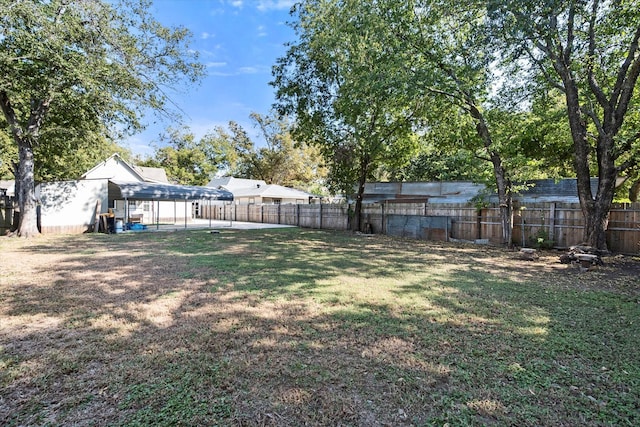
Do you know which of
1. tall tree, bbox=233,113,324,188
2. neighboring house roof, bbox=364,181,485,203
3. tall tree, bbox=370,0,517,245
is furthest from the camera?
tall tree, bbox=233,113,324,188

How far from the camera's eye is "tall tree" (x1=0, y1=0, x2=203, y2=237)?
29.7ft

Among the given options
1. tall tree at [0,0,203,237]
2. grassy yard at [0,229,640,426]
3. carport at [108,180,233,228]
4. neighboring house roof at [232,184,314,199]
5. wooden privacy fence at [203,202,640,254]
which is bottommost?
grassy yard at [0,229,640,426]

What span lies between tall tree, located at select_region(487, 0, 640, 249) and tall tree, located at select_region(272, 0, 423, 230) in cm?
296

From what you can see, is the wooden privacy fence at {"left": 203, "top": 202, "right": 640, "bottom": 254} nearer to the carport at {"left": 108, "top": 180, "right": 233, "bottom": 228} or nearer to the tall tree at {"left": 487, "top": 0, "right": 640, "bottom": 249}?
the tall tree at {"left": 487, "top": 0, "right": 640, "bottom": 249}

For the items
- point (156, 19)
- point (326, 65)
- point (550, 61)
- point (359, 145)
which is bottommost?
point (359, 145)

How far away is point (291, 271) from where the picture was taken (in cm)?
621

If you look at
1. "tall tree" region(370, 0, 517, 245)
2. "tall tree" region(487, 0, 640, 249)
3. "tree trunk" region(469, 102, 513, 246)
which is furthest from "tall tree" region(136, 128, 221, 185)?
"tall tree" region(487, 0, 640, 249)

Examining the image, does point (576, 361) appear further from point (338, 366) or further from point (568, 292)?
point (568, 292)

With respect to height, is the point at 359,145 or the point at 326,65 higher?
A: the point at 326,65

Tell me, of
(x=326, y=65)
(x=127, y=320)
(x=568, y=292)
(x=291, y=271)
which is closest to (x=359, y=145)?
(x=326, y=65)

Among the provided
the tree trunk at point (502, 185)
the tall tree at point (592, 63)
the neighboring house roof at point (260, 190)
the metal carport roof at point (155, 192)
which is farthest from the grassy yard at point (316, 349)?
the neighboring house roof at point (260, 190)

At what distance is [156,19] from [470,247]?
13.7 meters

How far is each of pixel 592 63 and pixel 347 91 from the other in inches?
263

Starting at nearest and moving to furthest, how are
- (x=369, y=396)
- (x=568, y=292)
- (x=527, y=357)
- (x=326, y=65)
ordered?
(x=369, y=396), (x=527, y=357), (x=568, y=292), (x=326, y=65)
